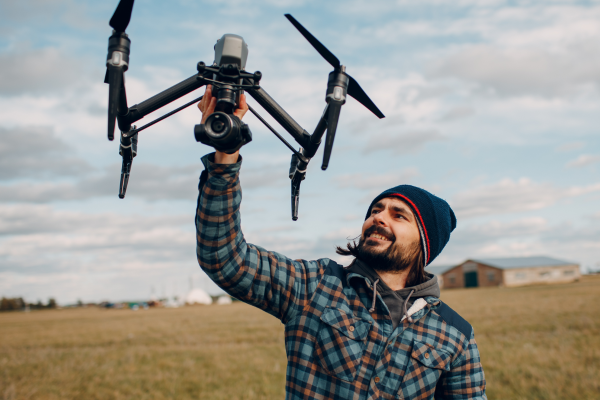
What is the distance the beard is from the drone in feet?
4.07

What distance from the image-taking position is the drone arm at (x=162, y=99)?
7.35 ft

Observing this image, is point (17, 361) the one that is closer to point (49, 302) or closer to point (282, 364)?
point (282, 364)

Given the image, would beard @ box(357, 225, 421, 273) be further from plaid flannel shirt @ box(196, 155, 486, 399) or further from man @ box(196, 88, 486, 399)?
plaid flannel shirt @ box(196, 155, 486, 399)

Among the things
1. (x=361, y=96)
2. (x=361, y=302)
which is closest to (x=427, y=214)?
(x=361, y=302)

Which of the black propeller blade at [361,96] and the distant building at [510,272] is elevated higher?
the black propeller blade at [361,96]

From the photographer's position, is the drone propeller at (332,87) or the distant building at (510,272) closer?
the drone propeller at (332,87)

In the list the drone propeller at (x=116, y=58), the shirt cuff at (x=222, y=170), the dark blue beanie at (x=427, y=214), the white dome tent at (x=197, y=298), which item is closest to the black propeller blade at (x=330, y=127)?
the shirt cuff at (x=222, y=170)

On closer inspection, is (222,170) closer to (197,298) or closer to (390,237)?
(390,237)

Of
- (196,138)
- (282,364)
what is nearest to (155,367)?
(282,364)

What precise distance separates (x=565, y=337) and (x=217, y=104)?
1580 centimetres

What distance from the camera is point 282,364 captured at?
12430 millimetres

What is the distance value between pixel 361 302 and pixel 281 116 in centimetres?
157

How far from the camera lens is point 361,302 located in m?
3.28

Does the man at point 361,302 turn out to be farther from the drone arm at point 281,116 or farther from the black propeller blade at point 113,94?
the black propeller blade at point 113,94
